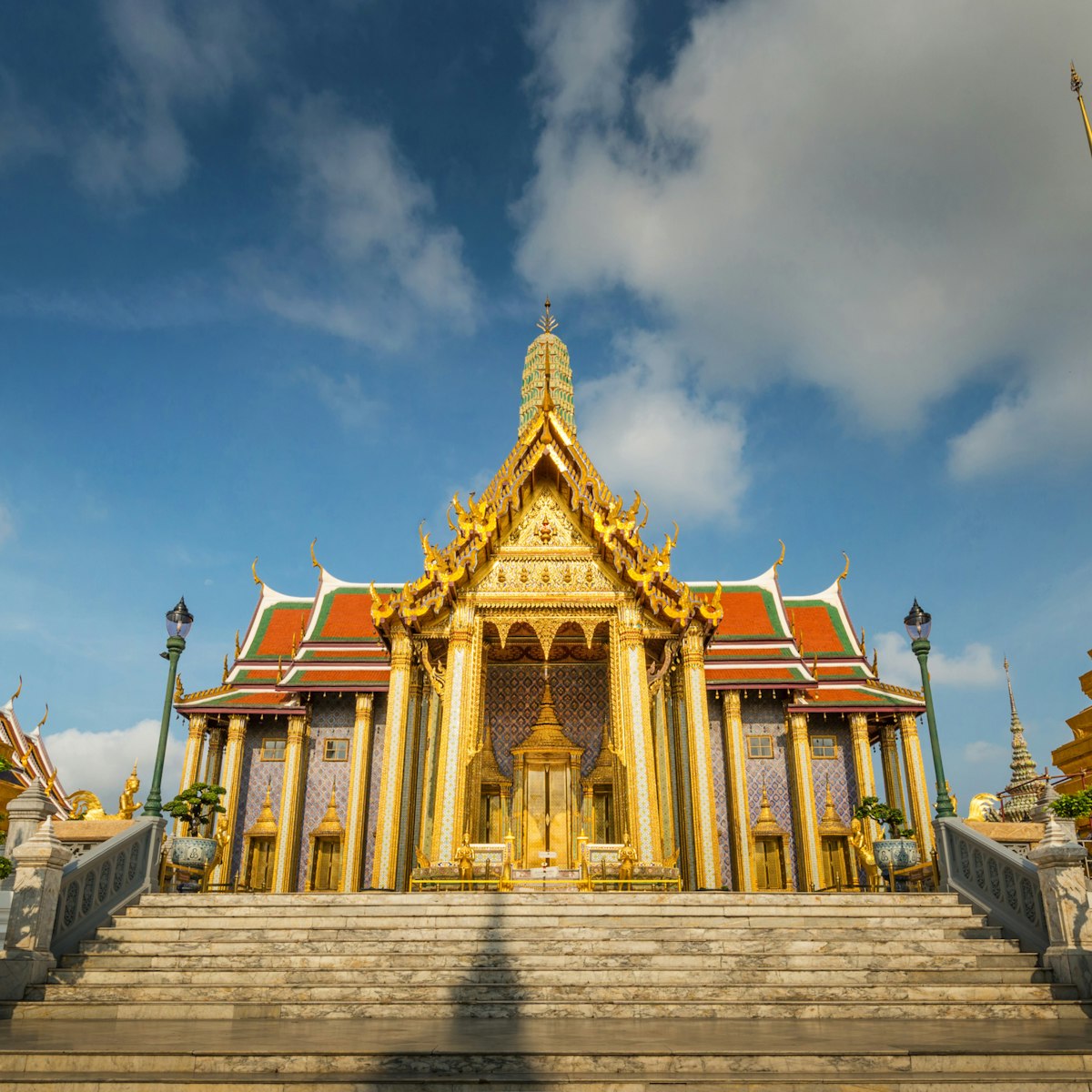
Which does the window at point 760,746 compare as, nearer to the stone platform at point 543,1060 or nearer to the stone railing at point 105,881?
the stone railing at point 105,881

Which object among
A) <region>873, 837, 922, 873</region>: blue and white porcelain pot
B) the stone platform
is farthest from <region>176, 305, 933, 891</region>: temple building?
the stone platform

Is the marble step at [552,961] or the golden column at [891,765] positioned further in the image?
the golden column at [891,765]

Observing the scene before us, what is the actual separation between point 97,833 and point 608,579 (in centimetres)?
945

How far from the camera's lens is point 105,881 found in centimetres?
1027

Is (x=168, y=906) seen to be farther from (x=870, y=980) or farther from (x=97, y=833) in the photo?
(x=870, y=980)

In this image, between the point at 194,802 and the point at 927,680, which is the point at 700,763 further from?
the point at 194,802

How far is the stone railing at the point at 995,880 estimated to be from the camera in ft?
30.8

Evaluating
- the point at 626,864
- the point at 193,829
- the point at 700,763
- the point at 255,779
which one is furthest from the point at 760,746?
the point at 193,829

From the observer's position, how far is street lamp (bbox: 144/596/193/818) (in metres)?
11.9

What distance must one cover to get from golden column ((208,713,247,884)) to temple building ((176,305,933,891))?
7cm

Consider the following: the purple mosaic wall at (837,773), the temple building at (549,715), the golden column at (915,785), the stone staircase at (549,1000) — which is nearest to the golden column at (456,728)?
the temple building at (549,715)

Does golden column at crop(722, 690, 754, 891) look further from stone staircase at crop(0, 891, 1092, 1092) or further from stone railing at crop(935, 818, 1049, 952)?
stone staircase at crop(0, 891, 1092, 1092)

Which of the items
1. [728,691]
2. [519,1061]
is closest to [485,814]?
[728,691]

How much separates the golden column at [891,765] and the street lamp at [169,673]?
17.5 meters
